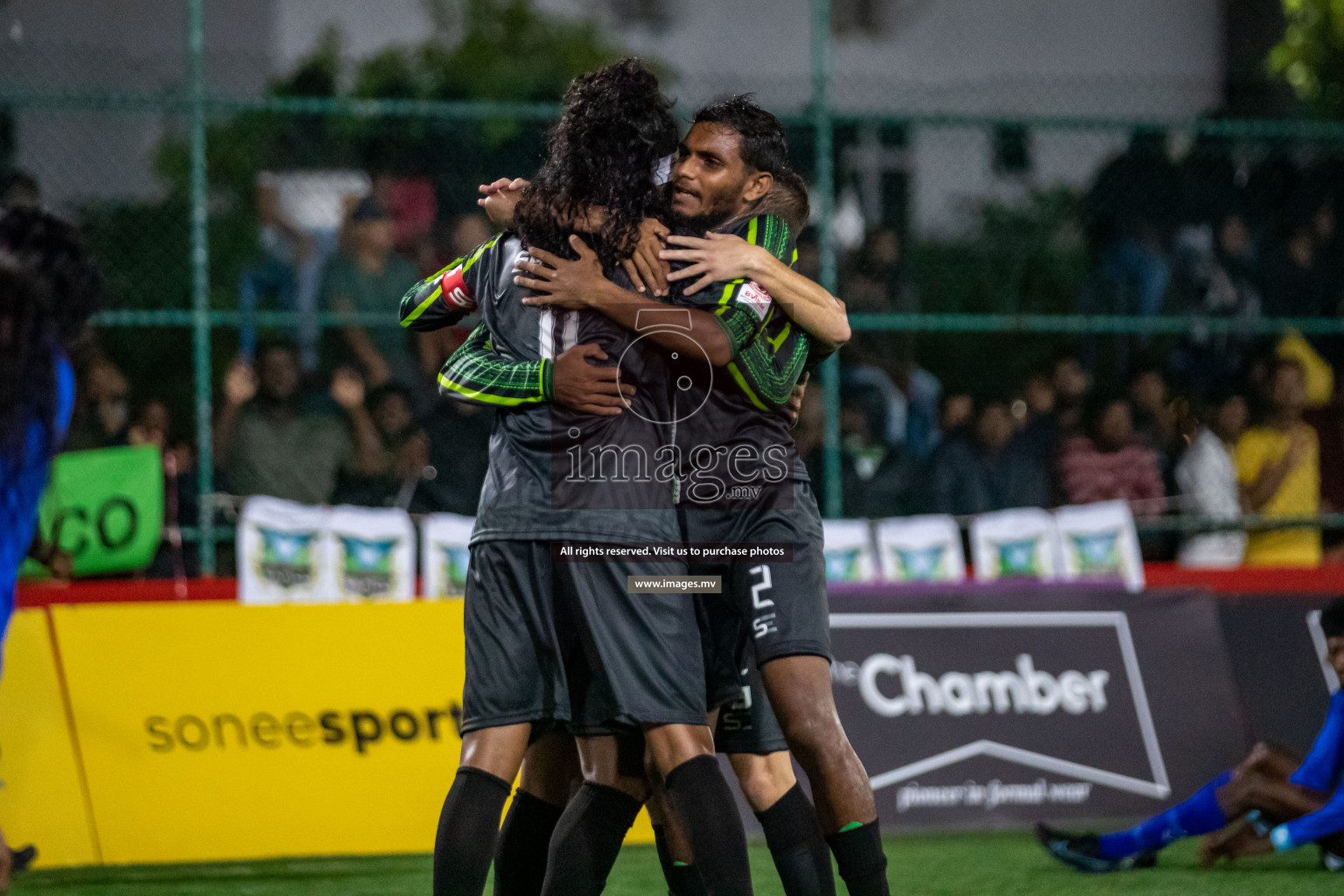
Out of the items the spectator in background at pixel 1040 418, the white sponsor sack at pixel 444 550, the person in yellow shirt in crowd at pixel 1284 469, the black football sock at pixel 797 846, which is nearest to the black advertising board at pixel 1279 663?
the person in yellow shirt in crowd at pixel 1284 469

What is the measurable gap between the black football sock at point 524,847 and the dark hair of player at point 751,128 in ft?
6.13

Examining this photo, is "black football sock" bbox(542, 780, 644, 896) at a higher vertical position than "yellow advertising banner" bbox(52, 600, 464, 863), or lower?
higher

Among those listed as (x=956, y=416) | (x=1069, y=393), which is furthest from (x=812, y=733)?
(x=1069, y=393)

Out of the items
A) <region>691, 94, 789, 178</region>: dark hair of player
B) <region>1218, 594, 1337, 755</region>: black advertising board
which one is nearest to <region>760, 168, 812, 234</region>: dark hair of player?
<region>691, 94, 789, 178</region>: dark hair of player

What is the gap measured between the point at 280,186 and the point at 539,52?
1347cm

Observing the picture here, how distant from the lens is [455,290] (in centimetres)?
395

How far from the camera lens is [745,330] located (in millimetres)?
3805

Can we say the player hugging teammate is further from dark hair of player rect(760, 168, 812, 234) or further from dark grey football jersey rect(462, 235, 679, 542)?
dark hair of player rect(760, 168, 812, 234)

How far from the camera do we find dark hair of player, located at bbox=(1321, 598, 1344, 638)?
19.6ft

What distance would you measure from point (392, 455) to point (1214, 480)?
5094mm

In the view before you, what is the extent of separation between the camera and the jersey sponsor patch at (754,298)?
3.80m

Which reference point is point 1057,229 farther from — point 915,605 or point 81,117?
point 81,117

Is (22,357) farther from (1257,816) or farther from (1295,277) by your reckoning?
(1295,277)

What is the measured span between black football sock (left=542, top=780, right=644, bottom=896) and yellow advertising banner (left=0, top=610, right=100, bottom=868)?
3.12 metres
